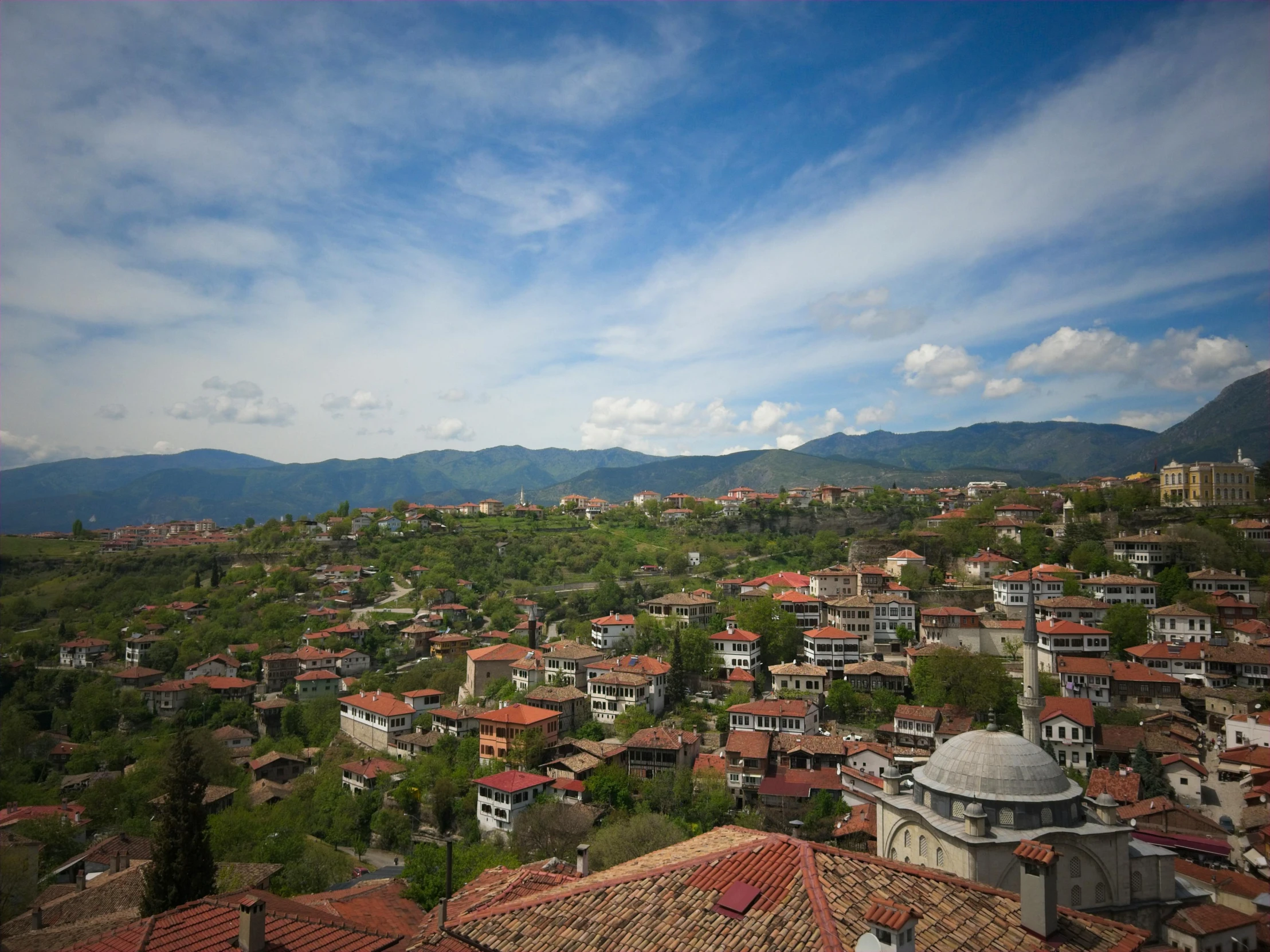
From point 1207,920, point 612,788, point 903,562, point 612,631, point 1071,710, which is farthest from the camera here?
point 903,562

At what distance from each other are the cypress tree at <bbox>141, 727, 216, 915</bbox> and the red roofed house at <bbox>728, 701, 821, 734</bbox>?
59.3 feet

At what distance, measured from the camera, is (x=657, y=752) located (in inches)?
1022

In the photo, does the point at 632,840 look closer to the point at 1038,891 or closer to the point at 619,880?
the point at 619,880

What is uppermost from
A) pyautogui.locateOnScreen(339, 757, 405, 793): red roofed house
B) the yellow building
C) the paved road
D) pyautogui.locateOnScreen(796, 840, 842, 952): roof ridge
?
the yellow building

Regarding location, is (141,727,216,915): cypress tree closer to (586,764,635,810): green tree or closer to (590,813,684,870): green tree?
(590,813,684,870): green tree

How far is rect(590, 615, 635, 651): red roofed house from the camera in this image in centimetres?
3822

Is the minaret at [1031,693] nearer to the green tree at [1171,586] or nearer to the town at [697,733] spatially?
the town at [697,733]

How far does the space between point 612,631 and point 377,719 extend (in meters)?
12.2

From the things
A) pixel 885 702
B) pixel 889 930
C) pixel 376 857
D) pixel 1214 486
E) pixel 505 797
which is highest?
pixel 1214 486

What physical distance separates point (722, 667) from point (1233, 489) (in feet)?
119

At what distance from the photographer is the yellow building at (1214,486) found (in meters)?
45.1

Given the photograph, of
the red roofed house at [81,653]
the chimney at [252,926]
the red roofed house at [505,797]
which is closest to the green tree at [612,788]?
the red roofed house at [505,797]

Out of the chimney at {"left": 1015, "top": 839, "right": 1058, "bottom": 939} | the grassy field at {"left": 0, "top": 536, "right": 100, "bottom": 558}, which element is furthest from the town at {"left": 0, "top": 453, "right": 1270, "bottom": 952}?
the grassy field at {"left": 0, "top": 536, "right": 100, "bottom": 558}

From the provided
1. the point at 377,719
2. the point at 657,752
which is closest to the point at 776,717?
the point at 657,752
